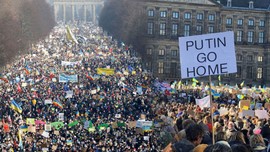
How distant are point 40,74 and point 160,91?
38.3 ft

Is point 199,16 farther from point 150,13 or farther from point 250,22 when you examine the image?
point 250,22

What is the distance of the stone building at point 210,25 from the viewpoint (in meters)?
93.9

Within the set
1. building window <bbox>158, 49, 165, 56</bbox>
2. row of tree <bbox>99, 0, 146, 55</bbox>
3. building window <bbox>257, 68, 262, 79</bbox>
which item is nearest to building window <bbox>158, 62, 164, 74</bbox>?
building window <bbox>158, 49, 165, 56</bbox>

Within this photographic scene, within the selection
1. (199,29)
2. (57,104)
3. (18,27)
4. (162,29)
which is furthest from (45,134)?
(18,27)

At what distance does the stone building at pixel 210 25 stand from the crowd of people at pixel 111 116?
17956 millimetres

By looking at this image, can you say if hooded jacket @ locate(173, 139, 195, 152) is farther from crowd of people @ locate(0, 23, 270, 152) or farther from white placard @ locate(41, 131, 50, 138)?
white placard @ locate(41, 131, 50, 138)

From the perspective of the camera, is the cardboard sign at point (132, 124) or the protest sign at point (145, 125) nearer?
the protest sign at point (145, 125)

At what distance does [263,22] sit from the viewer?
95.8 meters

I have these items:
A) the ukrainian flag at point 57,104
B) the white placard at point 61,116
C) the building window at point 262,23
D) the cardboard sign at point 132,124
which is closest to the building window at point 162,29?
the building window at point 262,23

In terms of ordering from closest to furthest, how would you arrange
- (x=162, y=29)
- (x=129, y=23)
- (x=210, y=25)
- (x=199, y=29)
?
(x=199, y=29) → (x=162, y=29) → (x=210, y=25) → (x=129, y=23)

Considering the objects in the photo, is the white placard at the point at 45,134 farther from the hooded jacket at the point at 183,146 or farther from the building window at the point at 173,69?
the building window at the point at 173,69

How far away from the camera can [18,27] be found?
94.9 metres

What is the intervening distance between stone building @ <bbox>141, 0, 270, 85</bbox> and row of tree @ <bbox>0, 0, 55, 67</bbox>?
1349 centimetres

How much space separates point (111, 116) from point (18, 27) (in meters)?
53.8
